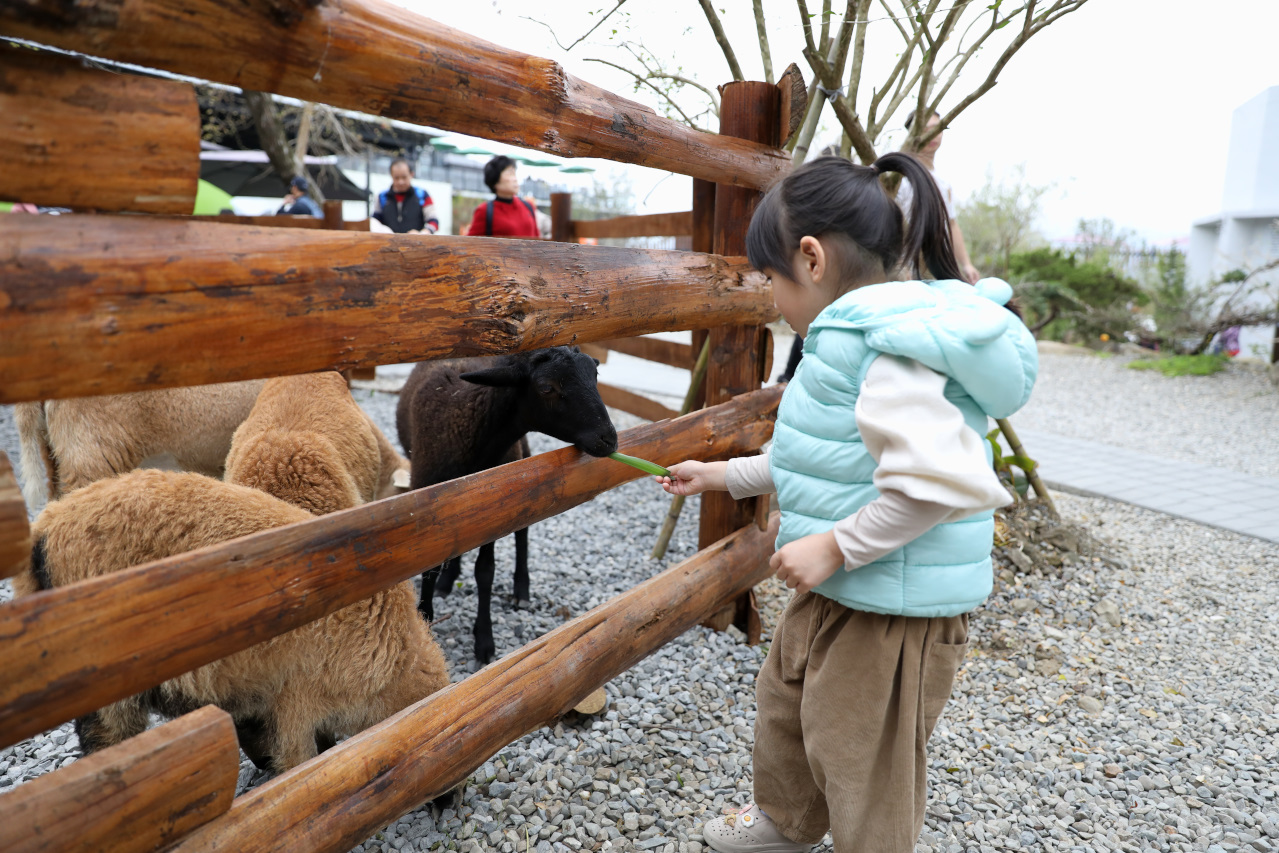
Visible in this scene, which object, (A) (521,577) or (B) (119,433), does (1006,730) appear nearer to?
(A) (521,577)

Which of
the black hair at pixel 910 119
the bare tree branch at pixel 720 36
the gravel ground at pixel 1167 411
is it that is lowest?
the gravel ground at pixel 1167 411

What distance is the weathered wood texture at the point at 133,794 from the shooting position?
1277mm

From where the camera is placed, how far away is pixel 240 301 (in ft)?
4.60

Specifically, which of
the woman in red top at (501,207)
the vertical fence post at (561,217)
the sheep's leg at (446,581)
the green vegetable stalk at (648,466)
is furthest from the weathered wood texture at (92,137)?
the vertical fence post at (561,217)

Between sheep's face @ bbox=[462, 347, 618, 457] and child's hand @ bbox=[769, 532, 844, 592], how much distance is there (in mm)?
1010

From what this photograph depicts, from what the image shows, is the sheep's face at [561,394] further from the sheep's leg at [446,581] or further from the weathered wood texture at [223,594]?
the sheep's leg at [446,581]

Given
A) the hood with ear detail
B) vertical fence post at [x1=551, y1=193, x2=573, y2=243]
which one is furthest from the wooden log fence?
vertical fence post at [x1=551, y1=193, x2=573, y2=243]

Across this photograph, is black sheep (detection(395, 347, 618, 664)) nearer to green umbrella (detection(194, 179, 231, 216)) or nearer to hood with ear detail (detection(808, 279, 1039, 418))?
hood with ear detail (detection(808, 279, 1039, 418))

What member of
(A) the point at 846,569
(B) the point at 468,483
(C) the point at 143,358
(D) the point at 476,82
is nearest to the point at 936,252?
(A) the point at 846,569

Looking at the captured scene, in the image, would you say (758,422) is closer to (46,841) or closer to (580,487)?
(580,487)

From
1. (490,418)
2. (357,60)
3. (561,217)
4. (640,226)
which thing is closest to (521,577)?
(490,418)

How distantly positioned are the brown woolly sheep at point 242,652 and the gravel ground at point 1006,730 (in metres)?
0.43

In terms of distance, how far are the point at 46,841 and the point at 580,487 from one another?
1.65 meters

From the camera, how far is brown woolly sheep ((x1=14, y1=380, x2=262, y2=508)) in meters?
4.08
